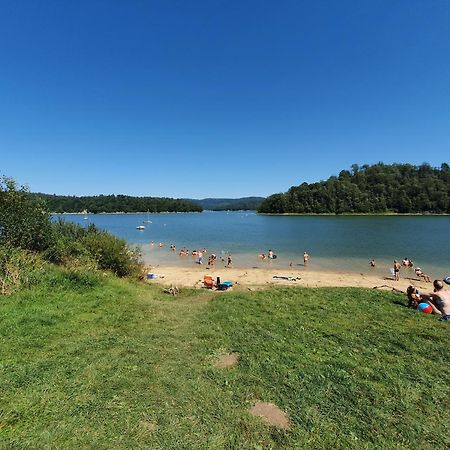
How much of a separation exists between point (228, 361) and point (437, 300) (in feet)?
26.2

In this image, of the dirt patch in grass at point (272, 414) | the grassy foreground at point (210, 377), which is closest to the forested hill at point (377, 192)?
the grassy foreground at point (210, 377)

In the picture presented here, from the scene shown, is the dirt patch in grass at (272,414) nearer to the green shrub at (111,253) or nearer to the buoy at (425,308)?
the buoy at (425,308)

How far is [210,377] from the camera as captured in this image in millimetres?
5719

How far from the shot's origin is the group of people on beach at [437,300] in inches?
381

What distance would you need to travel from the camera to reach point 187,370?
19.6ft

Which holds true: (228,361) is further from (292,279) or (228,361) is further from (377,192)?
(377,192)

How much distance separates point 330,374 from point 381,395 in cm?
90

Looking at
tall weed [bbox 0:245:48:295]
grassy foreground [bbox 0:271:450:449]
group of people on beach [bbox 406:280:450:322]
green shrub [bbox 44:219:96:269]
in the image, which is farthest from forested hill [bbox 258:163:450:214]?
tall weed [bbox 0:245:48:295]

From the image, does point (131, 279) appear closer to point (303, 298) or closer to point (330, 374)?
point (303, 298)

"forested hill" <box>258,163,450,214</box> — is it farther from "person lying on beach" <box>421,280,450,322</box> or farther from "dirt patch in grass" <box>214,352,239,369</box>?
"dirt patch in grass" <box>214,352,239,369</box>

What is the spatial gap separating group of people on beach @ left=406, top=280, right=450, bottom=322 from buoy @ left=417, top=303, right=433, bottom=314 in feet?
0.30

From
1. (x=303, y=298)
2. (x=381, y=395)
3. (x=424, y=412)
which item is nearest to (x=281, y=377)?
(x=381, y=395)

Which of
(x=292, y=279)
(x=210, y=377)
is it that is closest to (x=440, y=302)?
(x=210, y=377)

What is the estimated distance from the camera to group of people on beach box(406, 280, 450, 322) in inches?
381
